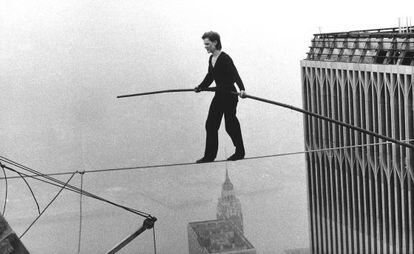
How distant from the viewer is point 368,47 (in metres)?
87.1

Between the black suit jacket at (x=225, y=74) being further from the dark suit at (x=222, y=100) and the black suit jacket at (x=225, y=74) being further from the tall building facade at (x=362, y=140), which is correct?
the tall building facade at (x=362, y=140)

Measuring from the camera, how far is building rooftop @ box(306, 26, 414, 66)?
257 feet

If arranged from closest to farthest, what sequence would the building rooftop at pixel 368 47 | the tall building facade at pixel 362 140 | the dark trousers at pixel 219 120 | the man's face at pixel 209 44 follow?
the man's face at pixel 209 44 → the dark trousers at pixel 219 120 → the building rooftop at pixel 368 47 → the tall building facade at pixel 362 140

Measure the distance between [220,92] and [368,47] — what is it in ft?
220

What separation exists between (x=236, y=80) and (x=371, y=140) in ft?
253

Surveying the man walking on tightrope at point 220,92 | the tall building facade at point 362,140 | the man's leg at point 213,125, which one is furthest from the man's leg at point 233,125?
the tall building facade at point 362,140

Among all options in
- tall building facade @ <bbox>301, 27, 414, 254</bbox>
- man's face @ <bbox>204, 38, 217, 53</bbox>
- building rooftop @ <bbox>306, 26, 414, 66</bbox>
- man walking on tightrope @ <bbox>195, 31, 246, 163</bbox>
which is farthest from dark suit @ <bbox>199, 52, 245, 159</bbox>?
building rooftop @ <bbox>306, 26, 414, 66</bbox>

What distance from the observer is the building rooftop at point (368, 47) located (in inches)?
3078

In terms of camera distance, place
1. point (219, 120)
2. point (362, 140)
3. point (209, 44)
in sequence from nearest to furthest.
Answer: point (209, 44)
point (219, 120)
point (362, 140)

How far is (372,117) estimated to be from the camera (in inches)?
3583

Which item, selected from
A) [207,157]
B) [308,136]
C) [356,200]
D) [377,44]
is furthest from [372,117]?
[207,157]

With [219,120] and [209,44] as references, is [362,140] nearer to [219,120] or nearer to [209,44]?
[219,120]

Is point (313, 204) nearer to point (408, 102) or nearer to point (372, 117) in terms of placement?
point (372, 117)

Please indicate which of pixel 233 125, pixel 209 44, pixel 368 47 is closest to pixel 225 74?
pixel 209 44
